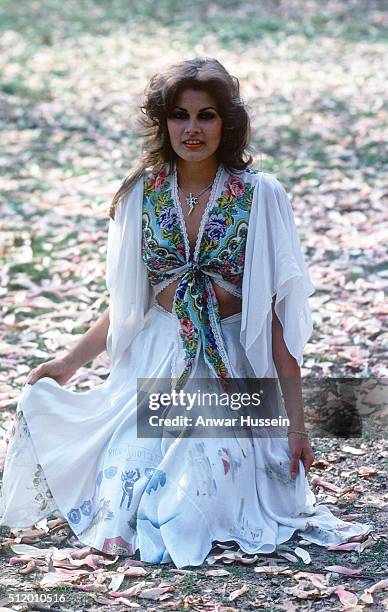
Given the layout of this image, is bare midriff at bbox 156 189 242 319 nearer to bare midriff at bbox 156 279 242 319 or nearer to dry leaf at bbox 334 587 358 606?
bare midriff at bbox 156 279 242 319

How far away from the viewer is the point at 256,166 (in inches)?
299

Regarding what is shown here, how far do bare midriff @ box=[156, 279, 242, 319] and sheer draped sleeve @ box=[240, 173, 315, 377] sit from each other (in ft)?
0.37

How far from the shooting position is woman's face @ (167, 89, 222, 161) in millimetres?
3496

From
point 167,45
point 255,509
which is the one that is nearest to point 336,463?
point 255,509

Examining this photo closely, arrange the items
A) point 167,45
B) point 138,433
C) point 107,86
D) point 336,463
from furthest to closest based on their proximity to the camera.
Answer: point 167,45, point 107,86, point 336,463, point 138,433

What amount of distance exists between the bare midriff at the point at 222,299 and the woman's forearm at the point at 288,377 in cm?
13

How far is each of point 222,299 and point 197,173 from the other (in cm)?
41

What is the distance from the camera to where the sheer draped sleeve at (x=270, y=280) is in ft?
11.5

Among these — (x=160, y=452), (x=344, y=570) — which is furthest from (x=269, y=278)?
(x=344, y=570)

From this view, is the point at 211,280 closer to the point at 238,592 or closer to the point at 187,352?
the point at 187,352

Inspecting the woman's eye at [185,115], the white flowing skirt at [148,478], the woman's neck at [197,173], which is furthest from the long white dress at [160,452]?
the woman's eye at [185,115]

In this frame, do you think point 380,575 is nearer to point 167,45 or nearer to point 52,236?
point 52,236

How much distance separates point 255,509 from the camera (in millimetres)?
3461

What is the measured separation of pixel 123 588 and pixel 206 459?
494 mm
